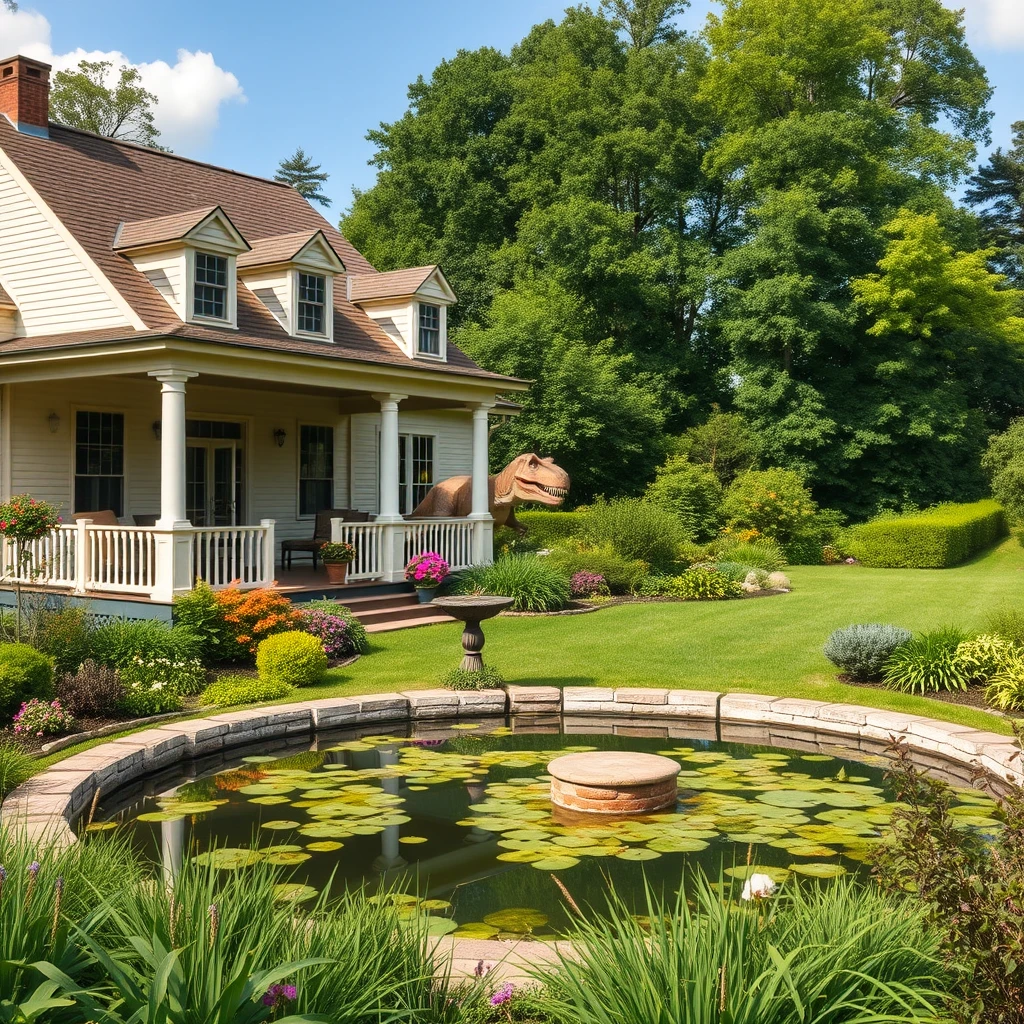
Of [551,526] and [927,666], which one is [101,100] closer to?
[551,526]

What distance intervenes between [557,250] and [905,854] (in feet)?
107

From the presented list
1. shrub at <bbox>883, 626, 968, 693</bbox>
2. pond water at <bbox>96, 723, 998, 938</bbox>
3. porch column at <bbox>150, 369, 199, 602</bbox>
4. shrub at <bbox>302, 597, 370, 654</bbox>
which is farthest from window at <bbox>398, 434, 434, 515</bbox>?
pond water at <bbox>96, 723, 998, 938</bbox>

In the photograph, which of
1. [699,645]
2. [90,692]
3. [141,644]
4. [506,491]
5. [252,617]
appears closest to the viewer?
[90,692]

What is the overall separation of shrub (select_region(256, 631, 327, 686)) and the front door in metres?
7.10

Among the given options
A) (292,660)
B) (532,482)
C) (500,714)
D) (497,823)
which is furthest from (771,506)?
(497,823)

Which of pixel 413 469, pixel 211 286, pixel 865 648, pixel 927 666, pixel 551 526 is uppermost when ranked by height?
pixel 211 286

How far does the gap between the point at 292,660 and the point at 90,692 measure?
2.41 meters

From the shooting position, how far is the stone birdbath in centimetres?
1123

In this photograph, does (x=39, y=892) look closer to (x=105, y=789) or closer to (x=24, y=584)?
(x=105, y=789)

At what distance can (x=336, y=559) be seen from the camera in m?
16.7

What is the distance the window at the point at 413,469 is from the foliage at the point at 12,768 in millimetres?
14435

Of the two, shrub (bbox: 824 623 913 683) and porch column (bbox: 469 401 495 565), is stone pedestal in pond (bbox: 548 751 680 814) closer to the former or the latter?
shrub (bbox: 824 623 913 683)

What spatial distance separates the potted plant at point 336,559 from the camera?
16.7 metres

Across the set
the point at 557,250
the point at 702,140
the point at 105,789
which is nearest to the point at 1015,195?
the point at 702,140
